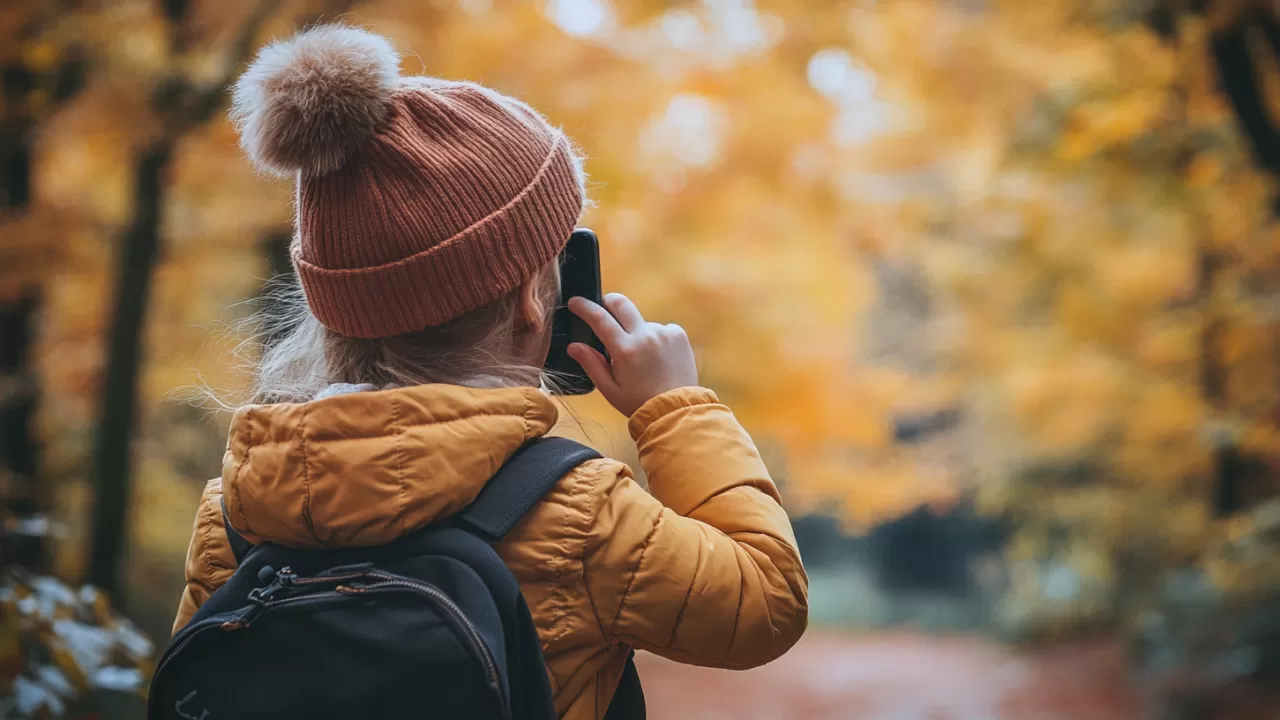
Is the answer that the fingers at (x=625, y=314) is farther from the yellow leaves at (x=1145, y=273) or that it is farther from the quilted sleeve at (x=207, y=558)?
the yellow leaves at (x=1145, y=273)

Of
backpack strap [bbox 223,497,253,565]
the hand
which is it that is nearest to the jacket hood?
backpack strap [bbox 223,497,253,565]

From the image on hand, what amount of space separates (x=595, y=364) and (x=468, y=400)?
0.28 metres

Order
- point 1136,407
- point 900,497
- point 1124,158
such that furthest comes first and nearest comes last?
1. point 900,497
2. point 1136,407
3. point 1124,158

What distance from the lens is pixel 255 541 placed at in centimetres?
129

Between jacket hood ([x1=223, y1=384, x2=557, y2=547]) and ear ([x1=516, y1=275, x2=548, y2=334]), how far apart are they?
21cm

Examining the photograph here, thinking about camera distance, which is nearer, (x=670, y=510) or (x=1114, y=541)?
(x=670, y=510)

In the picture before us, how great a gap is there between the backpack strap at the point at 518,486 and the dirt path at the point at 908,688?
8.07 metres

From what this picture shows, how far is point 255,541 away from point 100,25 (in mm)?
3948

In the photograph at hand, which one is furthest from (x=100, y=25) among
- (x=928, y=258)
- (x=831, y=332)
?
(x=928, y=258)

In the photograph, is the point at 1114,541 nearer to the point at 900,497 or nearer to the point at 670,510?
the point at 900,497

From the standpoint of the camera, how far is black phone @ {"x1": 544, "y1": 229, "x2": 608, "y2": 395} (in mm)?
1479

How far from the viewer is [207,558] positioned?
1.44 m

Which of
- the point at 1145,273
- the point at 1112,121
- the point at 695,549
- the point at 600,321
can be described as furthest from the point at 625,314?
the point at 1145,273

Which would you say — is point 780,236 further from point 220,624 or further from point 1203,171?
A: point 220,624
